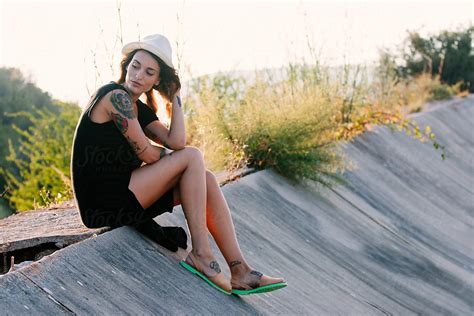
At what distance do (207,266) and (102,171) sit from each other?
717 millimetres

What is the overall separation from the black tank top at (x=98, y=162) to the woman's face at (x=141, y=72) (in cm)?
17

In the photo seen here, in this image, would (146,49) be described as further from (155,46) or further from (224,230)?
(224,230)

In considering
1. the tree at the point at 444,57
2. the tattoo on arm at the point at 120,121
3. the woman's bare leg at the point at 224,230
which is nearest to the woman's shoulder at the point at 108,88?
the tattoo on arm at the point at 120,121

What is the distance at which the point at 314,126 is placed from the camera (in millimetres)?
9172

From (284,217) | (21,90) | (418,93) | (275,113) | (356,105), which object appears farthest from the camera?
(21,90)

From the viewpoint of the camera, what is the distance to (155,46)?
5129 millimetres

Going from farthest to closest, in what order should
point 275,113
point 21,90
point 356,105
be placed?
point 21,90
point 356,105
point 275,113

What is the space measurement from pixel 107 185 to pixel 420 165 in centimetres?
936

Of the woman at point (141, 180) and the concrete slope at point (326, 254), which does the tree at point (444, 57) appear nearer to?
the concrete slope at point (326, 254)

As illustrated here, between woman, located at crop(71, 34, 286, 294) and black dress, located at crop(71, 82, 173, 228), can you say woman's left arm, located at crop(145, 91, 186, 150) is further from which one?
black dress, located at crop(71, 82, 173, 228)

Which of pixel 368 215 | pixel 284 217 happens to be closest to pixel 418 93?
pixel 368 215

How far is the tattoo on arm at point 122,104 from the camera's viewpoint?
4.86 meters

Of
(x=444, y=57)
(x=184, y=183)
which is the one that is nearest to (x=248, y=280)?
(x=184, y=183)

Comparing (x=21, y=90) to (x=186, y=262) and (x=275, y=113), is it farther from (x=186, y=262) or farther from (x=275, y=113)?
(x=186, y=262)
